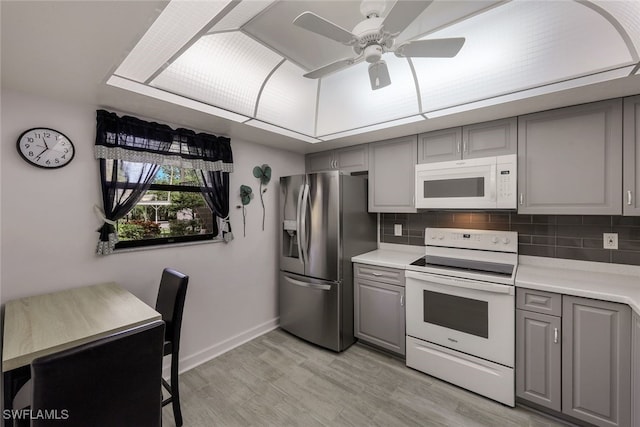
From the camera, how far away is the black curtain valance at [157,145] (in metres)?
1.93

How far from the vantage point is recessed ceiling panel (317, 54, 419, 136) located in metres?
2.20

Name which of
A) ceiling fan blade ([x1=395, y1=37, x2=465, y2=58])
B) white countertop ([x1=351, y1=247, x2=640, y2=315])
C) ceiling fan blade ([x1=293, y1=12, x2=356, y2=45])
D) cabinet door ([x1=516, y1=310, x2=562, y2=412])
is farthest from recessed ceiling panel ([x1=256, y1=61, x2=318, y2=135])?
cabinet door ([x1=516, y1=310, x2=562, y2=412])

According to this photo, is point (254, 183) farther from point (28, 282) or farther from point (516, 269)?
point (516, 269)

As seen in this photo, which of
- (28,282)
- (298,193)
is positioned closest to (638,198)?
(298,193)

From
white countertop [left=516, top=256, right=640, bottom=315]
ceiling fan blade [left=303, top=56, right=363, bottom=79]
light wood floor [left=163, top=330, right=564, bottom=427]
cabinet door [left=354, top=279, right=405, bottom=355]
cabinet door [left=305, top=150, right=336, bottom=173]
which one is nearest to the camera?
ceiling fan blade [left=303, top=56, right=363, bottom=79]

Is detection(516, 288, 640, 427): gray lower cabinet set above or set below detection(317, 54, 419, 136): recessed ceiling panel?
below

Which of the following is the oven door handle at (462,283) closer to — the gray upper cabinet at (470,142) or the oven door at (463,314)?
the oven door at (463,314)

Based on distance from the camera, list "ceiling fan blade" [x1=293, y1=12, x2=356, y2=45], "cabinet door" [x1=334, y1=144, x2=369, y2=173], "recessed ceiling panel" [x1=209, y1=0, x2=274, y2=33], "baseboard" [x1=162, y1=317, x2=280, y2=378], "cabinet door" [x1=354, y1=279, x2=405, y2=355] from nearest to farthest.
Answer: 1. "ceiling fan blade" [x1=293, y1=12, x2=356, y2=45]
2. "recessed ceiling panel" [x1=209, y1=0, x2=274, y2=33]
3. "baseboard" [x1=162, y1=317, x2=280, y2=378]
4. "cabinet door" [x1=354, y1=279, x2=405, y2=355]
5. "cabinet door" [x1=334, y1=144, x2=369, y2=173]

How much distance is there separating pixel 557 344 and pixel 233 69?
2.98m

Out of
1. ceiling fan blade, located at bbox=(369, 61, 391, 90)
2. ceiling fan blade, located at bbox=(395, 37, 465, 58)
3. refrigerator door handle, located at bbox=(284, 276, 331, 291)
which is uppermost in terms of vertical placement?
ceiling fan blade, located at bbox=(395, 37, 465, 58)

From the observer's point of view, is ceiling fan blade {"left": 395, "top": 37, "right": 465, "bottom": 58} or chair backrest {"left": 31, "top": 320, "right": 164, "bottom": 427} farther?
ceiling fan blade {"left": 395, "top": 37, "right": 465, "bottom": 58}

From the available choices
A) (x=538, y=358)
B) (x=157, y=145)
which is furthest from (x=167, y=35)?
(x=538, y=358)

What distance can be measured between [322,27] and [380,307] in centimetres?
232

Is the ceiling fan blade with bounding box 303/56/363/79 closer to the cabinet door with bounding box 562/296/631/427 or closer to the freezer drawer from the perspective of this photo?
the freezer drawer
